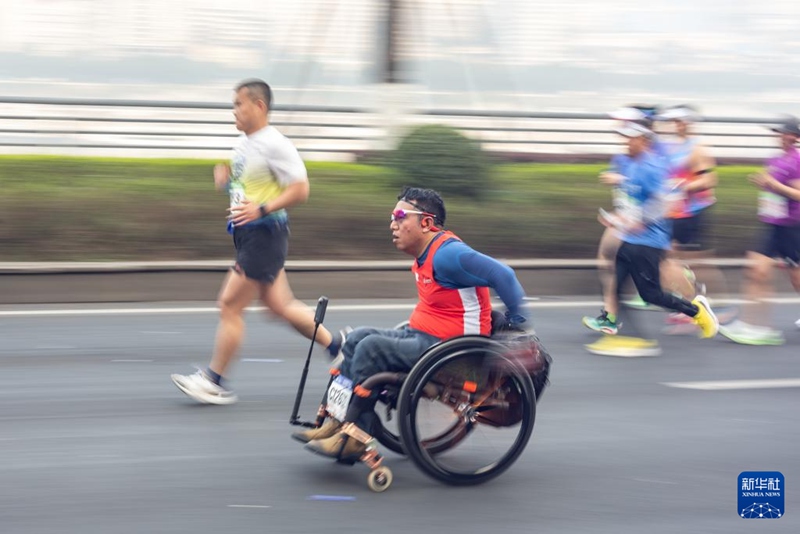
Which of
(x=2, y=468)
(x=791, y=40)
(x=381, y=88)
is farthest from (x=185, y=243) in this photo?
(x=791, y=40)

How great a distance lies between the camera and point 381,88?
12.9 metres

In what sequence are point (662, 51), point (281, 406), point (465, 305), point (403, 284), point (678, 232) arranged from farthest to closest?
point (662, 51) → point (403, 284) → point (678, 232) → point (281, 406) → point (465, 305)

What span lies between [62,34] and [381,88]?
183 inches

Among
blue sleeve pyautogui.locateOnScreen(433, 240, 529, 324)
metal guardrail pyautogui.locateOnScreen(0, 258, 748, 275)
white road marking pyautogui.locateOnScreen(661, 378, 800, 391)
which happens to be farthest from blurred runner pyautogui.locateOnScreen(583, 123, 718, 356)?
blue sleeve pyautogui.locateOnScreen(433, 240, 529, 324)

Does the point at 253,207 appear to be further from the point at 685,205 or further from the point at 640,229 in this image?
the point at 685,205

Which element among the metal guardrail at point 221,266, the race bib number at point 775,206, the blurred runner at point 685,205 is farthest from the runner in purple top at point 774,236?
the metal guardrail at point 221,266

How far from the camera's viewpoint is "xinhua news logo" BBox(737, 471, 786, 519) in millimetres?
4645

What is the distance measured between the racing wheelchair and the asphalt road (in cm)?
13

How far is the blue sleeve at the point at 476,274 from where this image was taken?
4660 mm

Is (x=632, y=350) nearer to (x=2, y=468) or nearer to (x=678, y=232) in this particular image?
(x=678, y=232)

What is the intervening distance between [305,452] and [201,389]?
3.27ft

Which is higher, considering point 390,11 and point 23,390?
point 390,11

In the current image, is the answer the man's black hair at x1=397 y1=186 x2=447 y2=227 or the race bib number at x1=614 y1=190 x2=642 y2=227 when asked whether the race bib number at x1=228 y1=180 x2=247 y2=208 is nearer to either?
the man's black hair at x1=397 y1=186 x2=447 y2=227

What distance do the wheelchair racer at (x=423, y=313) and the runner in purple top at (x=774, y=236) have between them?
13.3 ft
